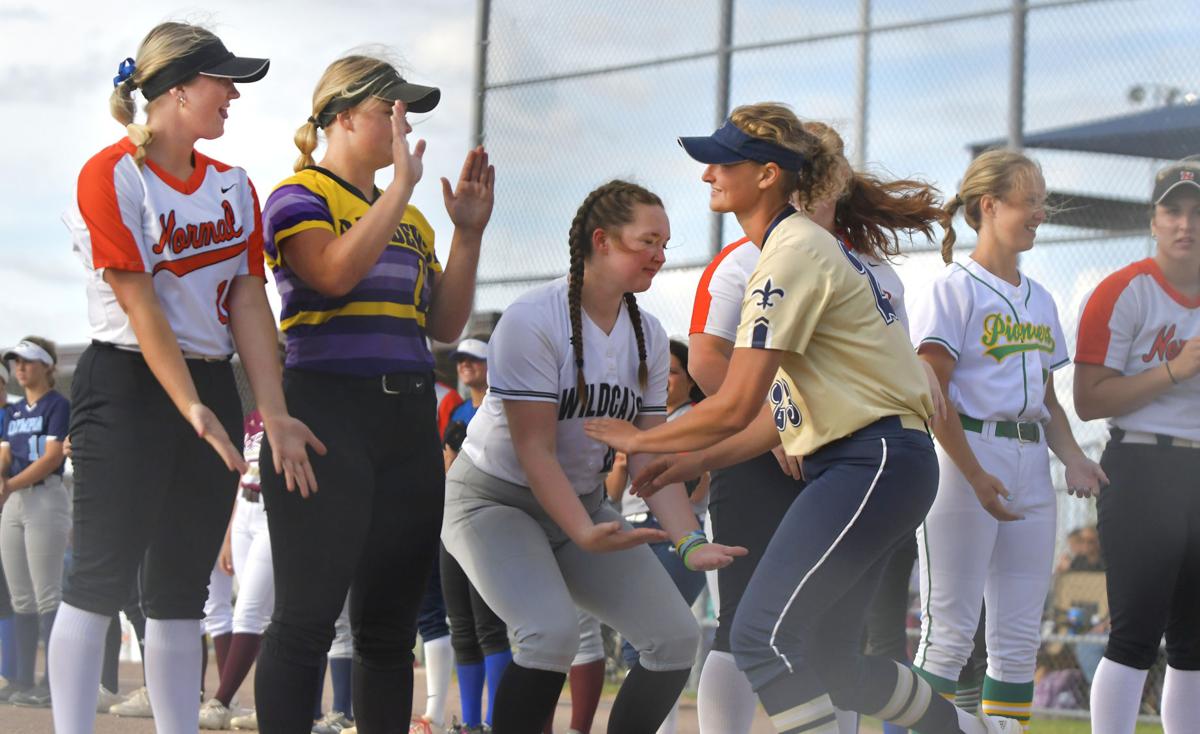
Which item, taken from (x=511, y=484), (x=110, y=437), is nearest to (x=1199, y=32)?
(x=511, y=484)

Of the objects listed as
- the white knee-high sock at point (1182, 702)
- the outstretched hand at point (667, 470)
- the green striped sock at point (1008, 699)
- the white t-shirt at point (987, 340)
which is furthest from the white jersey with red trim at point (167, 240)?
the white knee-high sock at point (1182, 702)

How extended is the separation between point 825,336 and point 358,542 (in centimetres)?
130

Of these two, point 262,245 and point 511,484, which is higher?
point 262,245

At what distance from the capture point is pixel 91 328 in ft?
12.9

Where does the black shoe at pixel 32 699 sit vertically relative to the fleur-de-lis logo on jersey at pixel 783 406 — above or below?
below

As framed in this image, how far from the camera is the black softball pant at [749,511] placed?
4.59 meters

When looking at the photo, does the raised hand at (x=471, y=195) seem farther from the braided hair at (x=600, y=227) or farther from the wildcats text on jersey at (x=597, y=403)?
the wildcats text on jersey at (x=597, y=403)

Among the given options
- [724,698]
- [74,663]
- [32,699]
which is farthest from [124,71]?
[32,699]

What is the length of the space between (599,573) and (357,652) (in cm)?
70

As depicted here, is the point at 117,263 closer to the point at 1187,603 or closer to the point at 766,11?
the point at 1187,603

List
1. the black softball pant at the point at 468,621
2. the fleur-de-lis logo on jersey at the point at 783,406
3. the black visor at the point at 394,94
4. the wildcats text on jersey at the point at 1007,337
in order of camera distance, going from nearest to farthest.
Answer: the fleur-de-lis logo on jersey at the point at 783,406
the black visor at the point at 394,94
the wildcats text on jersey at the point at 1007,337
the black softball pant at the point at 468,621

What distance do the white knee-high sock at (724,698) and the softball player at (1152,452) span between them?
1296 mm

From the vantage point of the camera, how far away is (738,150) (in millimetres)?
4023

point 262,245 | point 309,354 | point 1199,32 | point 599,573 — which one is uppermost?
point 1199,32
